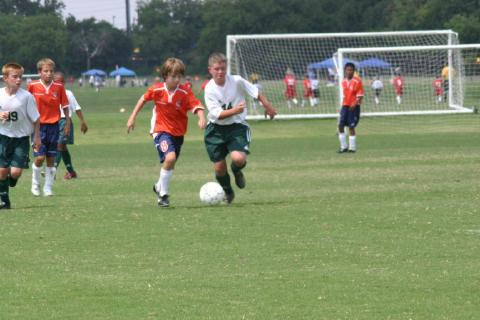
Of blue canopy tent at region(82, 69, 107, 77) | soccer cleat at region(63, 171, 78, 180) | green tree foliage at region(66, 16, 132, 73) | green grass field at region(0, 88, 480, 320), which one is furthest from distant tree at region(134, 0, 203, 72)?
green grass field at region(0, 88, 480, 320)

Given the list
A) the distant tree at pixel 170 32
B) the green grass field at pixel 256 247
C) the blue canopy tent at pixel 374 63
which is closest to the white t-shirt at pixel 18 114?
the green grass field at pixel 256 247

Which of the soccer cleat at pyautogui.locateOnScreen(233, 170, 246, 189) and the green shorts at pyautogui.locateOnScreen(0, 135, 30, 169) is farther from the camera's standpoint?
the soccer cleat at pyautogui.locateOnScreen(233, 170, 246, 189)

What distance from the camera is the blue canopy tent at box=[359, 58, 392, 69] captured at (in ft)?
148

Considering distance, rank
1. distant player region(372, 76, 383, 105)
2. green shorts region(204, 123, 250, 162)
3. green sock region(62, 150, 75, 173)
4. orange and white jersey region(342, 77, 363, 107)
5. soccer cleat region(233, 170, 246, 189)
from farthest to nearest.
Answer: distant player region(372, 76, 383, 105), orange and white jersey region(342, 77, 363, 107), green sock region(62, 150, 75, 173), soccer cleat region(233, 170, 246, 189), green shorts region(204, 123, 250, 162)

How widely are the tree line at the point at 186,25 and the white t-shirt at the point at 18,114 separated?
55486 mm

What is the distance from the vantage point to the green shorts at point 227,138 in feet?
48.0

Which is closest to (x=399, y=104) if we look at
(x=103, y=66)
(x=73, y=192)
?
(x=73, y=192)

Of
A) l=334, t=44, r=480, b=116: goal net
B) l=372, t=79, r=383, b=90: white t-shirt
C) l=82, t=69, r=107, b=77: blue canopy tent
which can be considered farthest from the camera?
l=82, t=69, r=107, b=77: blue canopy tent

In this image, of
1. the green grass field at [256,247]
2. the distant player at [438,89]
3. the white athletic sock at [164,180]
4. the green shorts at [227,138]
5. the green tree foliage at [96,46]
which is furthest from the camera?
the green tree foliage at [96,46]

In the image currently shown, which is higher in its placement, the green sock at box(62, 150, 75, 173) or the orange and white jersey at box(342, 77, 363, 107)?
the orange and white jersey at box(342, 77, 363, 107)

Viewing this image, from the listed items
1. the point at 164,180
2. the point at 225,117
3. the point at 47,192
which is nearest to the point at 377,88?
the point at 47,192

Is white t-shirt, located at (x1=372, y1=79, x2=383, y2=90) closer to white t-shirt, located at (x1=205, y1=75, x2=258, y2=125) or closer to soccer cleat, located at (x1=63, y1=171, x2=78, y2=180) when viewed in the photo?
soccer cleat, located at (x1=63, y1=171, x2=78, y2=180)

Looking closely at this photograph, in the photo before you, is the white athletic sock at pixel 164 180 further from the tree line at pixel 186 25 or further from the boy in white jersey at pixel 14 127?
the tree line at pixel 186 25

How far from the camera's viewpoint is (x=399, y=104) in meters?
40.4
